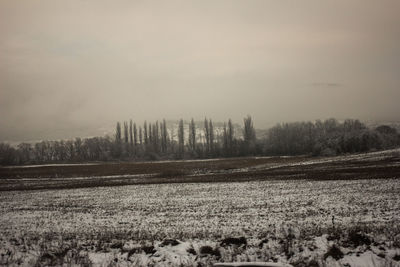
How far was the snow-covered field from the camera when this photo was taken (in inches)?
368

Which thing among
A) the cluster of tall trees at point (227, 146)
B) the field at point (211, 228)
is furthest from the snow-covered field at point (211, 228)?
the cluster of tall trees at point (227, 146)

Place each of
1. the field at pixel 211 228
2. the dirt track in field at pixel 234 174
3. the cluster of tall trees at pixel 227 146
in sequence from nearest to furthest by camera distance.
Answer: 1. the field at pixel 211 228
2. the dirt track in field at pixel 234 174
3. the cluster of tall trees at pixel 227 146

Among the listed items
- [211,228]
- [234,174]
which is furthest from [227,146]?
[211,228]

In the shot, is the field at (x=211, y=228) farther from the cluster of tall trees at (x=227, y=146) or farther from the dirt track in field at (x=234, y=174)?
the cluster of tall trees at (x=227, y=146)

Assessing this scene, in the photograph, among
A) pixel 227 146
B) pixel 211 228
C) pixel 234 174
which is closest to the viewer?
pixel 211 228

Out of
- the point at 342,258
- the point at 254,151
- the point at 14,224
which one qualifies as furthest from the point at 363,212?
the point at 254,151

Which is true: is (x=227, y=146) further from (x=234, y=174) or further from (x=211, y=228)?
(x=211, y=228)

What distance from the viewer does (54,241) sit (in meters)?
13.0

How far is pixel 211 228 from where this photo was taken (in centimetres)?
1520

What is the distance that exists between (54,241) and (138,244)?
148 inches

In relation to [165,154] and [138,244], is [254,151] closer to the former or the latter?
[165,154]

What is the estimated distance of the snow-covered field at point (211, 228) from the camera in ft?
30.7

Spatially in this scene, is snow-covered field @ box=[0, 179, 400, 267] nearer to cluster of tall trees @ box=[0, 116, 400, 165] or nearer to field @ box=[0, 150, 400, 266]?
field @ box=[0, 150, 400, 266]

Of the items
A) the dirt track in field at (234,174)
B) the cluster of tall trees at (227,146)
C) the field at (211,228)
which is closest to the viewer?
the field at (211,228)
